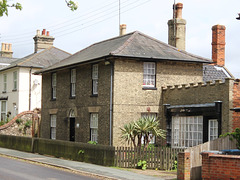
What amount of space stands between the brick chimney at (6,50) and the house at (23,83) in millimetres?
11093


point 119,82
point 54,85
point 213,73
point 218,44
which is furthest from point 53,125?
point 218,44

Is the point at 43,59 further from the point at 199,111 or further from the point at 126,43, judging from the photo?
the point at 199,111

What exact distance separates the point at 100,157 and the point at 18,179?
263 inches

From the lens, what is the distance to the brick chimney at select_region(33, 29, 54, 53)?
4719 centimetres

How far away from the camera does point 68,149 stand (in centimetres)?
2455

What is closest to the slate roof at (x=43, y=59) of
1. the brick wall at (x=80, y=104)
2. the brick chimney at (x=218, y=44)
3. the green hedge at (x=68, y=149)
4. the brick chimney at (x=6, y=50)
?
the brick wall at (x=80, y=104)

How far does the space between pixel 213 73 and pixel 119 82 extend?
1074 cm

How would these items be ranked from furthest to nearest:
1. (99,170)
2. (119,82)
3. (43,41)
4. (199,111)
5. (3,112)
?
(43,41), (3,112), (119,82), (199,111), (99,170)

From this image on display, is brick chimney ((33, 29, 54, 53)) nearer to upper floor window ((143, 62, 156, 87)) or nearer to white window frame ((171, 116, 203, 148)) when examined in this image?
upper floor window ((143, 62, 156, 87))

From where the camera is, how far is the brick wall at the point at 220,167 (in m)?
14.9

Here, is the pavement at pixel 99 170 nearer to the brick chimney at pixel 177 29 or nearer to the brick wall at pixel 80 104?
the brick wall at pixel 80 104

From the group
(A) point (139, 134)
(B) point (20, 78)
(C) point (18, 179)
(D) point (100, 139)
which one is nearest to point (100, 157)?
(A) point (139, 134)

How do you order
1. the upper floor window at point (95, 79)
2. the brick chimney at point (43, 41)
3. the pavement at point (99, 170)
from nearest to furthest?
the pavement at point (99, 170) → the upper floor window at point (95, 79) → the brick chimney at point (43, 41)

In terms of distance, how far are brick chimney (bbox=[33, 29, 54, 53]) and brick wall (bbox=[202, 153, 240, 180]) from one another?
3389 cm
